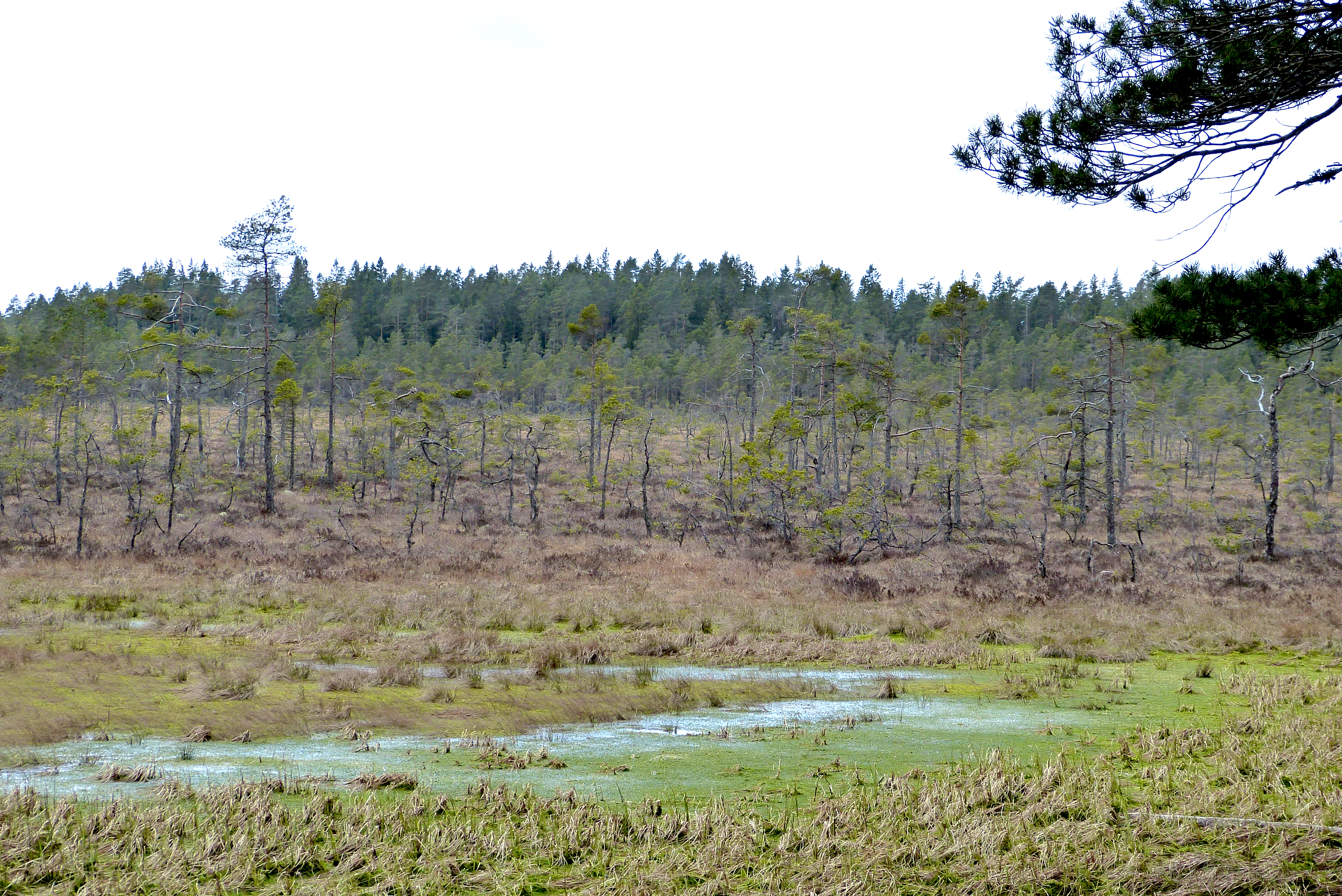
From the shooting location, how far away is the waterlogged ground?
778cm

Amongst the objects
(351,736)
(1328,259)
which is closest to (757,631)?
(351,736)

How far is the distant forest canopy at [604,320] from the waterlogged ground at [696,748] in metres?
39.1

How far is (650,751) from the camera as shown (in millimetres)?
9055

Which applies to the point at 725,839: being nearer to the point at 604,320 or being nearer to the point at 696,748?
the point at 696,748

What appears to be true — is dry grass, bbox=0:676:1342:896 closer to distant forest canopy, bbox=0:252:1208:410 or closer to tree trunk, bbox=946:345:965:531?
tree trunk, bbox=946:345:965:531

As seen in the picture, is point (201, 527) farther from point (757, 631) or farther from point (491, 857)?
point (491, 857)

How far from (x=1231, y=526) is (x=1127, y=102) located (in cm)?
4048

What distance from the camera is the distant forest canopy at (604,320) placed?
71312 millimetres

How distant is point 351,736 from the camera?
9398mm

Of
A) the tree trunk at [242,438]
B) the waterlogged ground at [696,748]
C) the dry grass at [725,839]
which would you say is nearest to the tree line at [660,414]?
the tree trunk at [242,438]

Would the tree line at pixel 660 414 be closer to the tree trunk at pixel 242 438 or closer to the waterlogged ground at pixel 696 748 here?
the tree trunk at pixel 242 438

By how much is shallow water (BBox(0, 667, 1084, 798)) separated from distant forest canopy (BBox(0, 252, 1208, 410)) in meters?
40.0

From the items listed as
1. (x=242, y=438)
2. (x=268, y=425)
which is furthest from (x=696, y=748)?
(x=242, y=438)

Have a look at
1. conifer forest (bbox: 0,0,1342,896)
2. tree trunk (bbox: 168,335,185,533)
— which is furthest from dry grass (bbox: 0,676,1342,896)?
tree trunk (bbox: 168,335,185,533)
